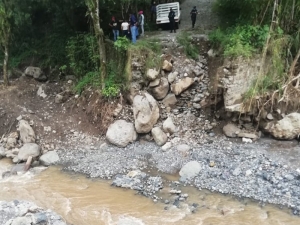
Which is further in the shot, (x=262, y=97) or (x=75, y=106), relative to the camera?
(x=75, y=106)

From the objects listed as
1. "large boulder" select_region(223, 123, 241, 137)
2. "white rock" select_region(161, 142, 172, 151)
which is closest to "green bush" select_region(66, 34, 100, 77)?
"white rock" select_region(161, 142, 172, 151)

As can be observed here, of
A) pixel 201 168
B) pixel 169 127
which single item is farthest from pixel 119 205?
pixel 169 127

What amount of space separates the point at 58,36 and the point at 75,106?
16.4 ft

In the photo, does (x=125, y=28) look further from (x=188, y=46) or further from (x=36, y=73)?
(x=36, y=73)

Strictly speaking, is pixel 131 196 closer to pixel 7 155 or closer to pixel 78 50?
pixel 7 155

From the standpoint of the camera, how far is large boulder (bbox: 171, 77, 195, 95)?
46.5 ft

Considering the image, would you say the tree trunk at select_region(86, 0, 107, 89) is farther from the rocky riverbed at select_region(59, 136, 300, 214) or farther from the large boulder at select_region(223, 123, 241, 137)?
the large boulder at select_region(223, 123, 241, 137)

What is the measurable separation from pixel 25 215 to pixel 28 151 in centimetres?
410

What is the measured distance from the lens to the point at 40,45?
18.9 m

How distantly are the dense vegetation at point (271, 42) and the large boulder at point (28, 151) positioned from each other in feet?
27.5

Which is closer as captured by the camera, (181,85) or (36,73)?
(181,85)

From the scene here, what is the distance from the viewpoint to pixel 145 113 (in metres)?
13.6

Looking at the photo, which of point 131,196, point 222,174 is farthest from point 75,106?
point 222,174

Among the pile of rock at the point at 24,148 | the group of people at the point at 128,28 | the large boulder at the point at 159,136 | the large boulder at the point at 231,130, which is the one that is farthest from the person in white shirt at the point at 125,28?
the large boulder at the point at 231,130
